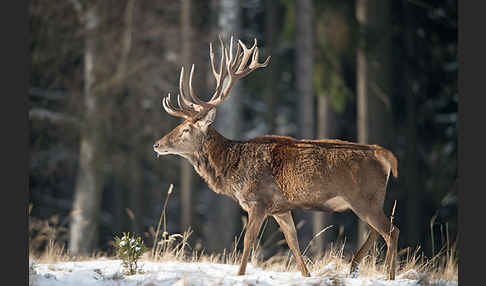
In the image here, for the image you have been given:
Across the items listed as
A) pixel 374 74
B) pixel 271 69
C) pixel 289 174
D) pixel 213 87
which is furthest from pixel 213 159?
pixel 271 69

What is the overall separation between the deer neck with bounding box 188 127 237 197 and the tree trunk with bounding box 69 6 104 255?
7212 mm

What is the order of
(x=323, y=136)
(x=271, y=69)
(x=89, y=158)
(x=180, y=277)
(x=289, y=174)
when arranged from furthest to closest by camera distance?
(x=271, y=69)
(x=323, y=136)
(x=89, y=158)
(x=289, y=174)
(x=180, y=277)

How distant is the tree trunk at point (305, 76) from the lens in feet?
40.7

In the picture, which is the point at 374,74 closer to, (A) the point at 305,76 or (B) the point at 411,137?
(A) the point at 305,76

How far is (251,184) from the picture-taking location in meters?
6.04

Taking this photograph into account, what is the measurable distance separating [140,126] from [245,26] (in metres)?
7.17

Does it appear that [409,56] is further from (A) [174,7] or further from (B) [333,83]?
(A) [174,7]

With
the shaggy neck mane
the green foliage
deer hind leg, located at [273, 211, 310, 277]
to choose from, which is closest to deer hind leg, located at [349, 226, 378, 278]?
deer hind leg, located at [273, 211, 310, 277]

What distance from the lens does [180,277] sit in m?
5.31

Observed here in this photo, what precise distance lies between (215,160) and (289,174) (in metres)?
0.86

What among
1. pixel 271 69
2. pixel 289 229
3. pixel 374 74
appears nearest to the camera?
pixel 289 229

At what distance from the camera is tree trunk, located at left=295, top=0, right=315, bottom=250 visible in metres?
12.4

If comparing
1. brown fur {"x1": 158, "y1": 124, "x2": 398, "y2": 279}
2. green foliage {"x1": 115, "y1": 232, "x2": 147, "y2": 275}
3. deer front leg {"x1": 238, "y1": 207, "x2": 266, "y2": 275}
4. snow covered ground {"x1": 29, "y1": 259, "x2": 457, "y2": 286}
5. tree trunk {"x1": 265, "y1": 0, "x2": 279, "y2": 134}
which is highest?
tree trunk {"x1": 265, "y1": 0, "x2": 279, "y2": 134}

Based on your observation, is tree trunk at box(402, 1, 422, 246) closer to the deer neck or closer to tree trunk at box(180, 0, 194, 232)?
tree trunk at box(180, 0, 194, 232)
